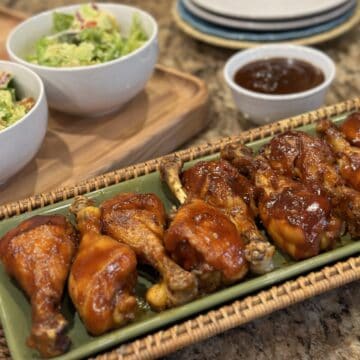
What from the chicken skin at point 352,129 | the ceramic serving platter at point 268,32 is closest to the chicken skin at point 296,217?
the chicken skin at point 352,129

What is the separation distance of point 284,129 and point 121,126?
0.56 metres

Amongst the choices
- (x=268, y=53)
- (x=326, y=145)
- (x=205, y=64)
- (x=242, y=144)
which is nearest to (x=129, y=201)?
(x=242, y=144)

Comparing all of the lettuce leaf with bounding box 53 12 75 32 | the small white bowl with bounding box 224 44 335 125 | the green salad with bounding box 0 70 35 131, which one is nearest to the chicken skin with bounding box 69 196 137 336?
the green salad with bounding box 0 70 35 131

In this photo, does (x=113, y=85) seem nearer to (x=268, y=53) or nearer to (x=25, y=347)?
(x=268, y=53)

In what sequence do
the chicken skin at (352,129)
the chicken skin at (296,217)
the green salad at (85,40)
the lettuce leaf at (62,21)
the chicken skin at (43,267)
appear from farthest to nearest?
1. the lettuce leaf at (62,21)
2. the green salad at (85,40)
3. the chicken skin at (352,129)
4. the chicken skin at (296,217)
5. the chicken skin at (43,267)

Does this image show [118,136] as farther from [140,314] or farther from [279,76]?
[140,314]

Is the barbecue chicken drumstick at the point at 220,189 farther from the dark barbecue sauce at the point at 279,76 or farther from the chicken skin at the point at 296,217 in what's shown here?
the dark barbecue sauce at the point at 279,76

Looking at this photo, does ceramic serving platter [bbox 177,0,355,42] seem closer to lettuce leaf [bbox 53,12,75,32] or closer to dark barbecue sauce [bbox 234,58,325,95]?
dark barbecue sauce [bbox 234,58,325,95]

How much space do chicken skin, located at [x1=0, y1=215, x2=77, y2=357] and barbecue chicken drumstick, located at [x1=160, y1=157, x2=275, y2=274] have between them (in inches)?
10.9

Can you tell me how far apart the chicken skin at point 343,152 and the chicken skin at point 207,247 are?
0.35 metres

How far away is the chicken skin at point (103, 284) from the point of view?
1.11m

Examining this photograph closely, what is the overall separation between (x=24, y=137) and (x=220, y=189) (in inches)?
22.0

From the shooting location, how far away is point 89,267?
1.16 meters

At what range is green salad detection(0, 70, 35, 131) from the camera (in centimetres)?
160
